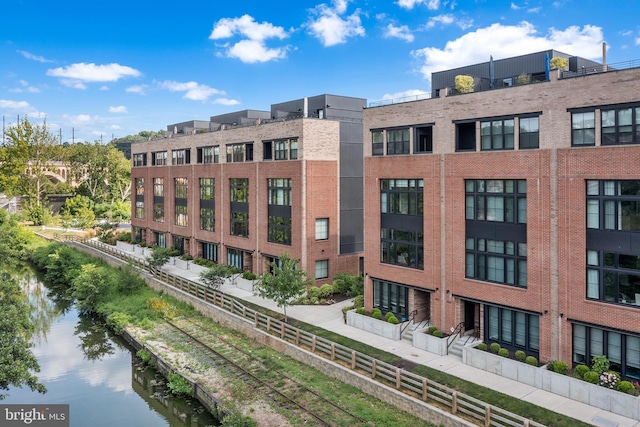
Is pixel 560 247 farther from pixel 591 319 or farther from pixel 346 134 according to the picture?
pixel 346 134

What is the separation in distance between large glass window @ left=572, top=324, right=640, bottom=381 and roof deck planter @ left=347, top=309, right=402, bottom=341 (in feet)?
29.0

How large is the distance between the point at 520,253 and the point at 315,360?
11041 millimetres

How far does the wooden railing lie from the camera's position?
17.8 metres

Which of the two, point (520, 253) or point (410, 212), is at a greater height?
point (410, 212)

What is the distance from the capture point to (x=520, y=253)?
2356 centimetres

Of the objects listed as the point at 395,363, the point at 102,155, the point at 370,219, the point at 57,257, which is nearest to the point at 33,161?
the point at 102,155

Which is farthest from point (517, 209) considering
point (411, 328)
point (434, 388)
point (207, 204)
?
point (207, 204)

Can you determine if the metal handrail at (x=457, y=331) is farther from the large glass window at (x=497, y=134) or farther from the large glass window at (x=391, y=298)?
the large glass window at (x=497, y=134)

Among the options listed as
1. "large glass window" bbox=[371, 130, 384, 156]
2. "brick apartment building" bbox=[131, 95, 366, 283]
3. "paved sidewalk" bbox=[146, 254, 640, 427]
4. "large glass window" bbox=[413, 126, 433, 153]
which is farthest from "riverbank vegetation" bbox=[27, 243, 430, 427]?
"large glass window" bbox=[413, 126, 433, 153]

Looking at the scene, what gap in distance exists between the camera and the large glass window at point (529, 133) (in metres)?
22.8

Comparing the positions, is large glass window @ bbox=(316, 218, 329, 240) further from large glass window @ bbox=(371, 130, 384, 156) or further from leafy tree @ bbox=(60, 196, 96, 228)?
leafy tree @ bbox=(60, 196, 96, 228)

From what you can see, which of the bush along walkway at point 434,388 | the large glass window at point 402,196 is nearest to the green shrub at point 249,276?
the bush along walkway at point 434,388

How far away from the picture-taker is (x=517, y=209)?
23.6 m

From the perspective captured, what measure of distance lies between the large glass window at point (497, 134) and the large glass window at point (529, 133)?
0.48 m
